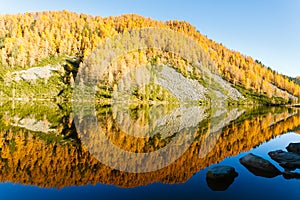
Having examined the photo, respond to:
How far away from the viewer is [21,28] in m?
146

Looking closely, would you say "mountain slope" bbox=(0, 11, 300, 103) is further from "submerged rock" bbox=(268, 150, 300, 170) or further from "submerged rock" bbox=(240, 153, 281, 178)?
"submerged rock" bbox=(240, 153, 281, 178)

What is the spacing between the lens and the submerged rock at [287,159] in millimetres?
18731

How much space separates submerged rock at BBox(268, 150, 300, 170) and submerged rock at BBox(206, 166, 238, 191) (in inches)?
237

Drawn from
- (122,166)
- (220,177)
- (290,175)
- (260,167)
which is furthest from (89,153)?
(290,175)

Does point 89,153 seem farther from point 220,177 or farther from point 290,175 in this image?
point 290,175

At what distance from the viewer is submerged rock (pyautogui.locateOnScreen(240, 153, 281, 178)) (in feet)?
55.7

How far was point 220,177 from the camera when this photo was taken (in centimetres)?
1531

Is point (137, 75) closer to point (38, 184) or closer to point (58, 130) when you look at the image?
point (58, 130)

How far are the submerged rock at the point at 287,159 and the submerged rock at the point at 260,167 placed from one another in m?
2.13

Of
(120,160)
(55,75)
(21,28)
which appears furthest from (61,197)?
(21,28)

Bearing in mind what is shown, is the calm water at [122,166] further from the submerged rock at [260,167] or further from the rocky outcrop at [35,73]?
the rocky outcrop at [35,73]

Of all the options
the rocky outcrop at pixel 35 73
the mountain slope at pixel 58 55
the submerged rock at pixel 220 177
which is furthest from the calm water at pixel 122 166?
the rocky outcrop at pixel 35 73

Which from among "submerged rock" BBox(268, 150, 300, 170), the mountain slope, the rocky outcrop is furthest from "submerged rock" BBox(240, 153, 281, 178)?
the rocky outcrop

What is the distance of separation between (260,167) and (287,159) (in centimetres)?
429
